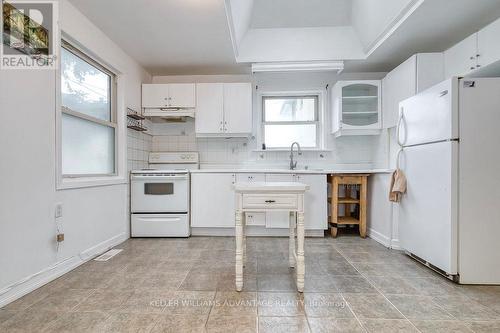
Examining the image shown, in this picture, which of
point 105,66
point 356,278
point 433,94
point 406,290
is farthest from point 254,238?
point 105,66

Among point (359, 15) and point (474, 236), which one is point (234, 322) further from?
point (359, 15)

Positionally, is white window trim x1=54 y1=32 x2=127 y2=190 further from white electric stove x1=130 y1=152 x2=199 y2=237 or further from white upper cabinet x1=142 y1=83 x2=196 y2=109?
white upper cabinet x1=142 y1=83 x2=196 y2=109

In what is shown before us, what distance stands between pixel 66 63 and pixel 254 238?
2.69m

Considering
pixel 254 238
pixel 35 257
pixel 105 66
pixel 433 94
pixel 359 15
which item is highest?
pixel 359 15

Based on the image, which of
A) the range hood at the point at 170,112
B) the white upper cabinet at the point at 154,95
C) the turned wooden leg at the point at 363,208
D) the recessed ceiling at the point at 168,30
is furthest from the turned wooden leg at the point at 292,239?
the white upper cabinet at the point at 154,95

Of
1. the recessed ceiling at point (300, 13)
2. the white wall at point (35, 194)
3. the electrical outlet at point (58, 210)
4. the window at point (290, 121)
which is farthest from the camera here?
the window at point (290, 121)

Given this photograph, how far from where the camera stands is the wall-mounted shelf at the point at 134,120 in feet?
10.1

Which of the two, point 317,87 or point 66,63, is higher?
point 317,87

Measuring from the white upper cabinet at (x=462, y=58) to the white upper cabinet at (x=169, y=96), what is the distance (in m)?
3.03

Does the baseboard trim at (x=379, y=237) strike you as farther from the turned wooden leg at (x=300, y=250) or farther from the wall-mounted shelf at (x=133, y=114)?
the wall-mounted shelf at (x=133, y=114)

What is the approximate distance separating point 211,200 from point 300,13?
2592mm

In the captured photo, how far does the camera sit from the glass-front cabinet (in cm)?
331

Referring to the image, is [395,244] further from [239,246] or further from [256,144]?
[256,144]

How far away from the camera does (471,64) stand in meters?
2.31
